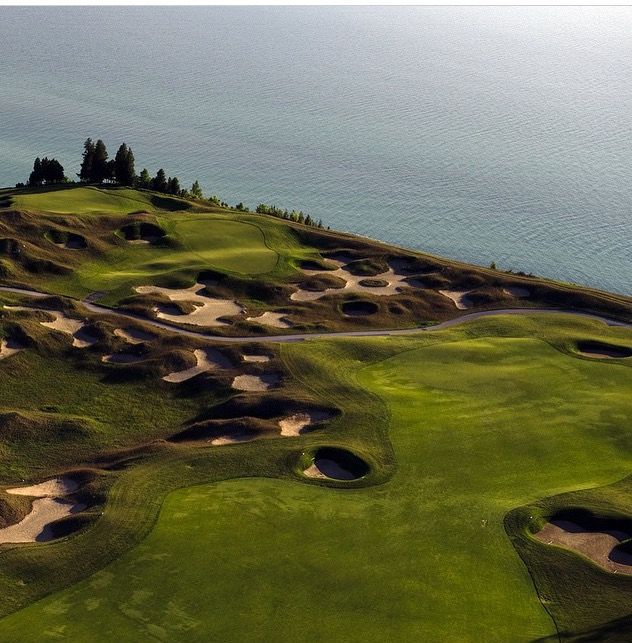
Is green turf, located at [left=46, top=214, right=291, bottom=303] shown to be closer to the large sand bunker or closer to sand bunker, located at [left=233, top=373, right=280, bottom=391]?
sand bunker, located at [left=233, top=373, right=280, bottom=391]

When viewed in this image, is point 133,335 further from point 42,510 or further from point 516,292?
point 516,292

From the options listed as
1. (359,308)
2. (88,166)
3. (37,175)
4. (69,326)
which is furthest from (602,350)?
(37,175)

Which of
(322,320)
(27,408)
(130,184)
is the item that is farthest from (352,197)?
(27,408)

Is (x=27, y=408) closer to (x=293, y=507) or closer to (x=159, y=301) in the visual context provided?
(x=159, y=301)

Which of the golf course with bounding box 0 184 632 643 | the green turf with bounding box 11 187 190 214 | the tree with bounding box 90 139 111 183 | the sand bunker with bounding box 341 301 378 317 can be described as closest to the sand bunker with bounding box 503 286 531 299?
the golf course with bounding box 0 184 632 643

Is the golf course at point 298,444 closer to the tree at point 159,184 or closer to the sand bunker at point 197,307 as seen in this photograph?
the sand bunker at point 197,307

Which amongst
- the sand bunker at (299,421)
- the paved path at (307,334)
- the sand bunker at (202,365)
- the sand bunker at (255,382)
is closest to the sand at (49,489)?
the sand bunker at (299,421)
